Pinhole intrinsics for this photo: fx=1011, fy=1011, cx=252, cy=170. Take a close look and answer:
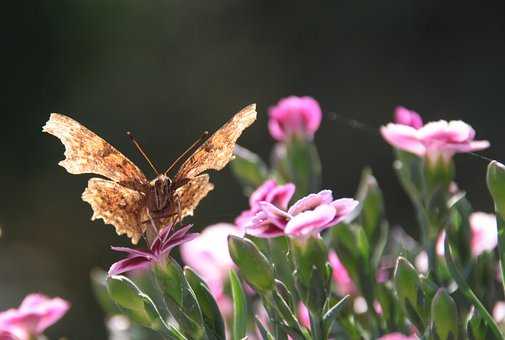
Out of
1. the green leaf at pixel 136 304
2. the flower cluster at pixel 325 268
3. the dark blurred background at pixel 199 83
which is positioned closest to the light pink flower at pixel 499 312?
the flower cluster at pixel 325 268

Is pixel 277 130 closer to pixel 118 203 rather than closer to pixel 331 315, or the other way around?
pixel 118 203

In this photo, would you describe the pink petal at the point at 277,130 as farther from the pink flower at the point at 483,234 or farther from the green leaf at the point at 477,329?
the green leaf at the point at 477,329

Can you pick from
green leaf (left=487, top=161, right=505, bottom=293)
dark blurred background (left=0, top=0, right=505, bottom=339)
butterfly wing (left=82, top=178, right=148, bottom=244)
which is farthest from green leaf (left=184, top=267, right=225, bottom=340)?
dark blurred background (left=0, top=0, right=505, bottom=339)

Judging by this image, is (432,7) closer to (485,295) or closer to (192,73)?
(192,73)

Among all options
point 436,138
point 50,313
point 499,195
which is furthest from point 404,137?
point 50,313

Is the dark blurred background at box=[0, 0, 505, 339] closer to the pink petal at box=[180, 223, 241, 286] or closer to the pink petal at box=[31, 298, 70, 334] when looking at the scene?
the pink petal at box=[180, 223, 241, 286]
